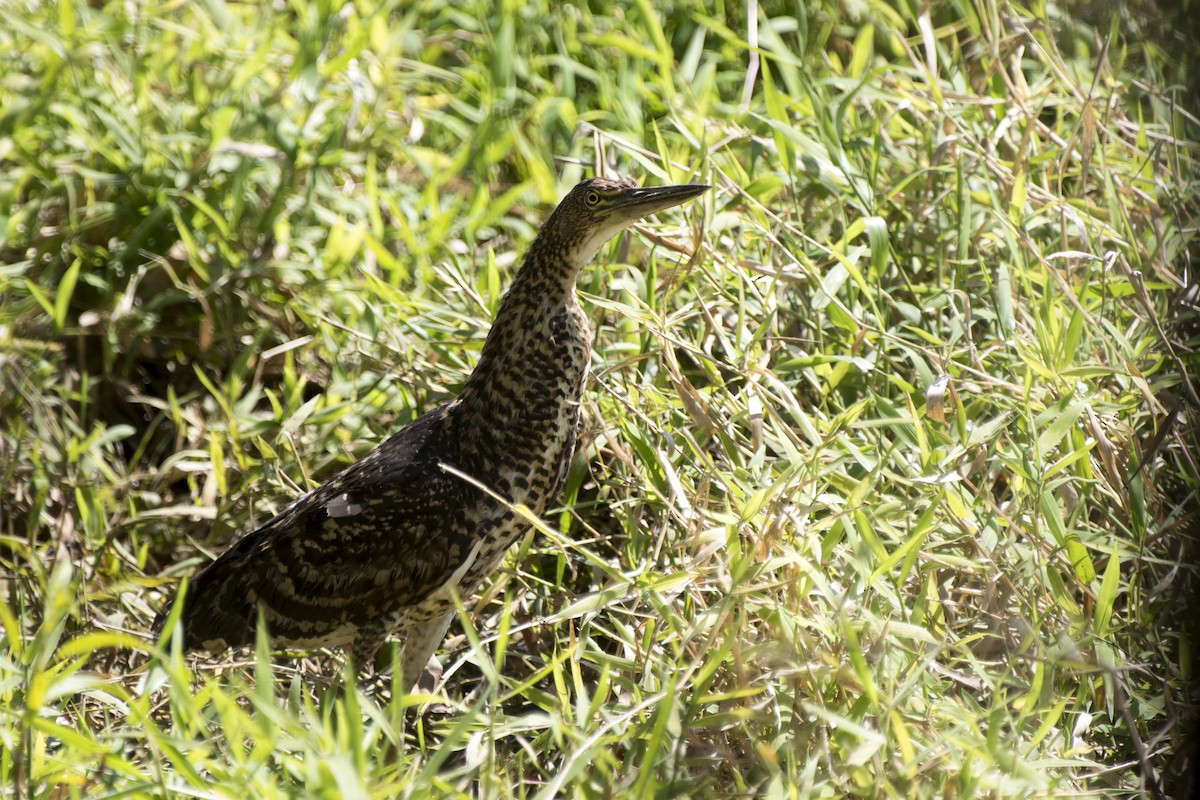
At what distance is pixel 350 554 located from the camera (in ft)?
11.9

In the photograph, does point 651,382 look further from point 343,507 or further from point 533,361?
point 343,507

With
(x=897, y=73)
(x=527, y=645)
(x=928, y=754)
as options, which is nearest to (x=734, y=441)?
(x=527, y=645)

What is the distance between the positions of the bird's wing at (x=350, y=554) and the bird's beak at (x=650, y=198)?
0.82m

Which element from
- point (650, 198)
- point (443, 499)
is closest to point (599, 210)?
point (650, 198)

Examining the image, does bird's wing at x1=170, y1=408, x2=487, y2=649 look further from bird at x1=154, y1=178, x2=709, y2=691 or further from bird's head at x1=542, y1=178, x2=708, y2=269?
bird's head at x1=542, y1=178, x2=708, y2=269

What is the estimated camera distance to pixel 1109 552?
3117 millimetres

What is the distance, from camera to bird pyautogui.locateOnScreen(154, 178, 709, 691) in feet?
11.6

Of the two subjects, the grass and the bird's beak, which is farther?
the bird's beak

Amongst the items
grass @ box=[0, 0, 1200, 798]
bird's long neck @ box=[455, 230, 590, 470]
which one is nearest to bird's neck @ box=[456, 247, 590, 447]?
bird's long neck @ box=[455, 230, 590, 470]

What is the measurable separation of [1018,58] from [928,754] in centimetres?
281

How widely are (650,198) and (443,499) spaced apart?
3.36 feet

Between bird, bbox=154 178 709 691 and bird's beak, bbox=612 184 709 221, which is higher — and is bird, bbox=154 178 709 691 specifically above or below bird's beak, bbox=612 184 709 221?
below

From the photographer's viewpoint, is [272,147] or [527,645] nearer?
[527,645]

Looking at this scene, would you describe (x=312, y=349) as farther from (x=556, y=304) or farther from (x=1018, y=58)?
(x=1018, y=58)
